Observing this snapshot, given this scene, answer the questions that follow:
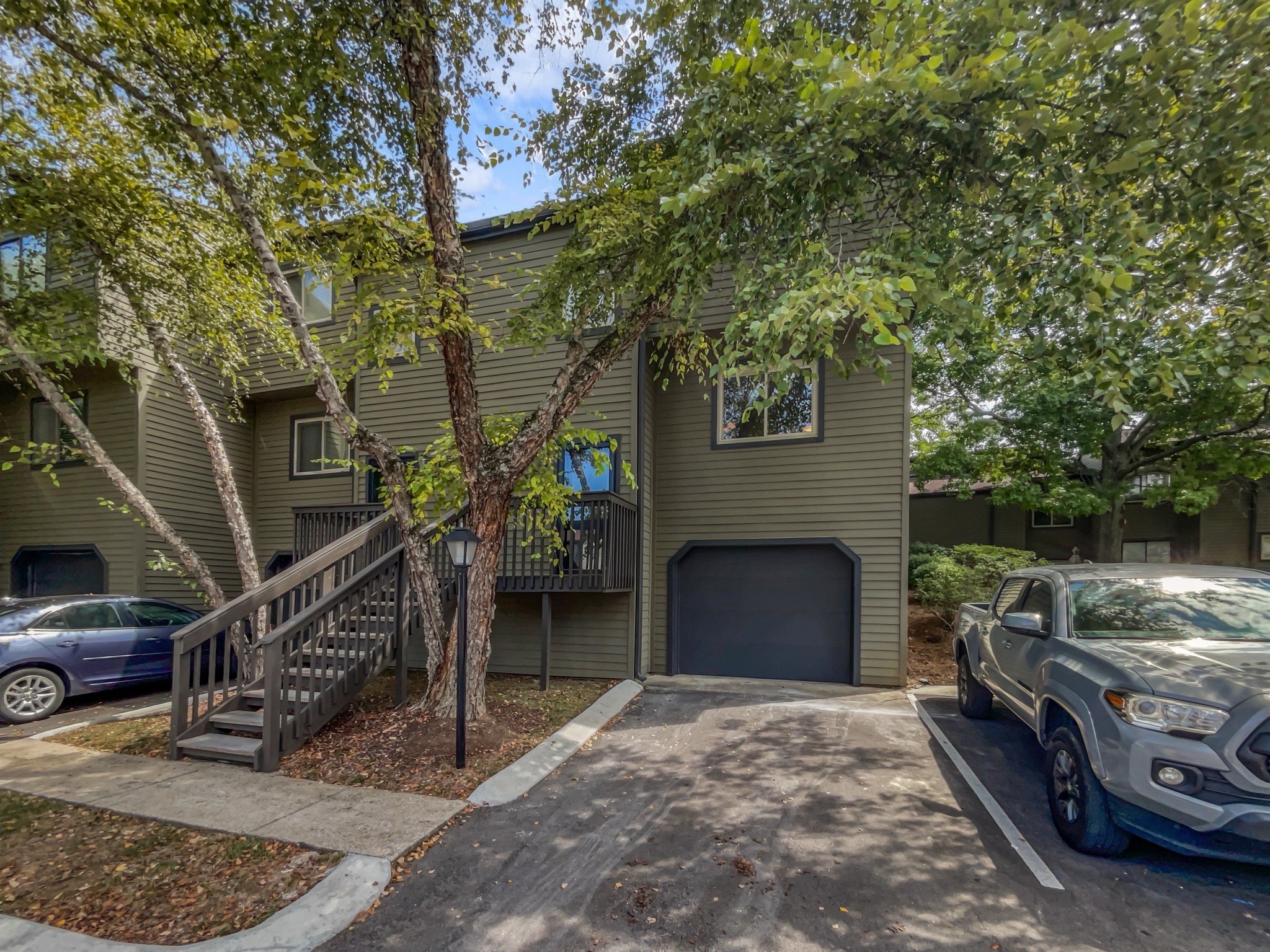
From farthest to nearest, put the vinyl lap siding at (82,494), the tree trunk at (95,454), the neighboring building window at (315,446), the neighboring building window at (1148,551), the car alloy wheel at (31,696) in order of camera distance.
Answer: the neighboring building window at (1148,551)
the neighboring building window at (315,446)
the vinyl lap siding at (82,494)
the tree trunk at (95,454)
the car alloy wheel at (31,696)

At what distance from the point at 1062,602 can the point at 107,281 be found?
11630 millimetres

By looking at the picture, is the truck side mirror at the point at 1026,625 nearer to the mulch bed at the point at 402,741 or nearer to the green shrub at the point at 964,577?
the mulch bed at the point at 402,741

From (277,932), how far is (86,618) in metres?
6.85

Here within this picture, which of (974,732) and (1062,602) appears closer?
(1062,602)

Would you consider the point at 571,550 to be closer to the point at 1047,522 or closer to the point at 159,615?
the point at 159,615

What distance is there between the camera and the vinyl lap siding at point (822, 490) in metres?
7.91

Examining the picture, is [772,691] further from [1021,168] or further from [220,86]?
[220,86]

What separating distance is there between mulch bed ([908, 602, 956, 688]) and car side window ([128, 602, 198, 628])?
9995 millimetres

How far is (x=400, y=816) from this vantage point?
408cm

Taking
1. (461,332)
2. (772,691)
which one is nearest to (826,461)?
(772,691)

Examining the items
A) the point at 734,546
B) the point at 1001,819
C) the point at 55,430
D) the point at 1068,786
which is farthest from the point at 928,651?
the point at 55,430

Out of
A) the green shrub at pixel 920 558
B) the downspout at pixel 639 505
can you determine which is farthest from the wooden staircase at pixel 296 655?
the green shrub at pixel 920 558

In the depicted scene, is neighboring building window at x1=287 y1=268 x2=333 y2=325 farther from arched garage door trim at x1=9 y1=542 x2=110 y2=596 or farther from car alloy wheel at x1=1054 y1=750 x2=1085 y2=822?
car alloy wheel at x1=1054 y1=750 x2=1085 y2=822

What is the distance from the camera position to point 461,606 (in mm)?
4824
